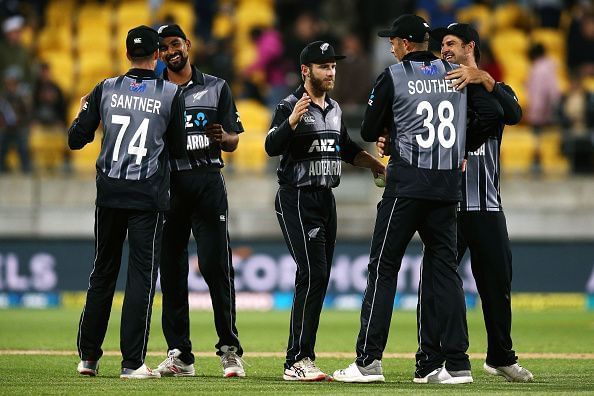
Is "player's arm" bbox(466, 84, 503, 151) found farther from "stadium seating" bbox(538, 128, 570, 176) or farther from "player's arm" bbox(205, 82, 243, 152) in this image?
"stadium seating" bbox(538, 128, 570, 176)

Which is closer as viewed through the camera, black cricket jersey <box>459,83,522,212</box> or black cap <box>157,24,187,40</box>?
black cricket jersey <box>459,83,522,212</box>

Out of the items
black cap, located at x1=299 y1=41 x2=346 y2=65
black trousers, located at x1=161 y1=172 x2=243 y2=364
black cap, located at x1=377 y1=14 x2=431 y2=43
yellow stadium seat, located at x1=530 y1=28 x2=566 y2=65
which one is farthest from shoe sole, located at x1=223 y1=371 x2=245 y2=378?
yellow stadium seat, located at x1=530 y1=28 x2=566 y2=65

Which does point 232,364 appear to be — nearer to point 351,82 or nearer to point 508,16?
point 351,82

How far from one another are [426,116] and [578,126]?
1015 cm

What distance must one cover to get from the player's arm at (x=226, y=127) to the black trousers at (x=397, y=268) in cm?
143

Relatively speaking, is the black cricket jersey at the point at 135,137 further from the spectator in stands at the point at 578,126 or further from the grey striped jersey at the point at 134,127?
the spectator in stands at the point at 578,126

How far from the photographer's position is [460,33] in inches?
353

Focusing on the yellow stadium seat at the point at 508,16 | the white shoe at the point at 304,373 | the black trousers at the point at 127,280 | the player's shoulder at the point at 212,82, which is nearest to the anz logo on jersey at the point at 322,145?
the player's shoulder at the point at 212,82

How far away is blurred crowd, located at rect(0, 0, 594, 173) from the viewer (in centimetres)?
1819

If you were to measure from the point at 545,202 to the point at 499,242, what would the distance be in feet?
31.0

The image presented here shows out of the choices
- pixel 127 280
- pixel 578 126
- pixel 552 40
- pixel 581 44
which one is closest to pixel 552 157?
pixel 578 126

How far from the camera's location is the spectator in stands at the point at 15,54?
19.5 meters

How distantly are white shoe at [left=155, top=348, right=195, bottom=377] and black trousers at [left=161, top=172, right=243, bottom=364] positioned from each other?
1.8 inches

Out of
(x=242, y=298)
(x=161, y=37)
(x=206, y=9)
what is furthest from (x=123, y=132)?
(x=206, y=9)
